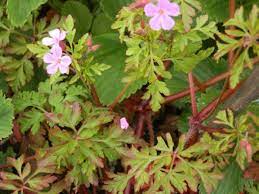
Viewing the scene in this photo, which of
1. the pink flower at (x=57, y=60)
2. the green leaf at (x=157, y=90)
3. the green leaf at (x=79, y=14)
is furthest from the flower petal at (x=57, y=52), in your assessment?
the green leaf at (x=79, y=14)

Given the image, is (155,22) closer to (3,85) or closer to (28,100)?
(28,100)

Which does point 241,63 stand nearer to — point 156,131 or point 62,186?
point 62,186

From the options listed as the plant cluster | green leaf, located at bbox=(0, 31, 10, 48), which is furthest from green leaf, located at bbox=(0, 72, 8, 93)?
green leaf, located at bbox=(0, 31, 10, 48)

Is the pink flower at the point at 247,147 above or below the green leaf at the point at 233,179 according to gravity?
above

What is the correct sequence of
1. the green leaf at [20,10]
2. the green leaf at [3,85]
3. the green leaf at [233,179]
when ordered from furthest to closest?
1. the green leaf at [3,85]
2. the green leaf at [20,10]
3. the green leaf at [233,179]

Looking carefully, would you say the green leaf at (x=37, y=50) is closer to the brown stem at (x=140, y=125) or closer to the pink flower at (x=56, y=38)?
the pink flower at (x=56, y=38)

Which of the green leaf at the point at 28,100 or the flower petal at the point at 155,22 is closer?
the flower petal at the point at 155,22

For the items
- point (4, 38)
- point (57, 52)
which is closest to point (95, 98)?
point (57, 52)
